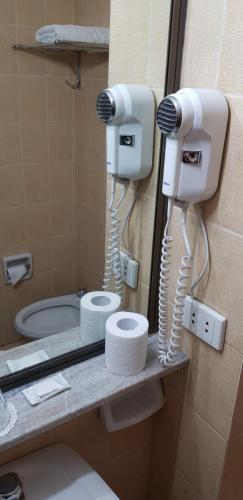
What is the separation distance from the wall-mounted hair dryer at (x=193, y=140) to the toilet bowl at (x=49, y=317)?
540 millimetres

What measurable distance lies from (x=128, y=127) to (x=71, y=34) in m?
0.29

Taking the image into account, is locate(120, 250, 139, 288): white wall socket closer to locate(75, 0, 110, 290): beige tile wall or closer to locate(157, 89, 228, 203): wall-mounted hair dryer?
locate(75, 0, 110, 290): beige tile wall

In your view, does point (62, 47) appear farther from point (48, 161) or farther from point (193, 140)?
point (193, 140)

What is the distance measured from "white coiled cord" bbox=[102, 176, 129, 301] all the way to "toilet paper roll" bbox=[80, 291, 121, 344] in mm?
104

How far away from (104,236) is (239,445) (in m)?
0.70

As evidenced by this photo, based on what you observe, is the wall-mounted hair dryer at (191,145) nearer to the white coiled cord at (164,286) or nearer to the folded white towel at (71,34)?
the white coiled cord at (164,286)

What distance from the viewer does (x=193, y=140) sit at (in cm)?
84

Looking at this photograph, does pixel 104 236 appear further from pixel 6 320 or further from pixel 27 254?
pixel 6 320

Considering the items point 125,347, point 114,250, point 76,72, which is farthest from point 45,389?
point 76,72

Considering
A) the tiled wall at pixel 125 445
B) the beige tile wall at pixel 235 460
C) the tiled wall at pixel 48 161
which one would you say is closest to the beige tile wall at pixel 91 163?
the tiled wall at pixel 48 161

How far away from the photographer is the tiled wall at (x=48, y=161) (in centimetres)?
107

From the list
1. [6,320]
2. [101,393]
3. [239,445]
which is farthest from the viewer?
[6,320]

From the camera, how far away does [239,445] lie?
109cm

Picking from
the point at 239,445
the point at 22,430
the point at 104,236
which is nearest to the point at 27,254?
the point at 104,236
